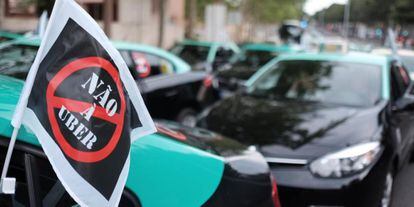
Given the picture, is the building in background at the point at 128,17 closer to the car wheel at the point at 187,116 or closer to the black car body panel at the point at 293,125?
the car wheel at the point at 187,116

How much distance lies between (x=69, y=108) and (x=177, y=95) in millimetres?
5588

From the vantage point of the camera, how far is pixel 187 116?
298 inches

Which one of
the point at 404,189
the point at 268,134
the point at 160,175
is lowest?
the point at 404,189

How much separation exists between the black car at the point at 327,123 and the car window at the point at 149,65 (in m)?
1.66

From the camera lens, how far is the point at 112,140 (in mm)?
1791

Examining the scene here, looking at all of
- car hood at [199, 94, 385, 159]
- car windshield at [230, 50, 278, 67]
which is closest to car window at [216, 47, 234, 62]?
car windshield at [230, 50, 278, 67]

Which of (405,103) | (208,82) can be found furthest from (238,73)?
(405,103)

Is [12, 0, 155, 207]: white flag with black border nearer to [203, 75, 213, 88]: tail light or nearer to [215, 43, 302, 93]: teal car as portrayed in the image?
[203, 75, 213, 88]: tail light

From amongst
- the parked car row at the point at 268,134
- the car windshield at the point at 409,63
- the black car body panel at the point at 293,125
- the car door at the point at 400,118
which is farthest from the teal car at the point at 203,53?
the black car body panel at the point at 293,125

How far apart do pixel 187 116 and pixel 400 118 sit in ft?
10.3

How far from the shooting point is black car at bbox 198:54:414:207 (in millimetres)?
4109

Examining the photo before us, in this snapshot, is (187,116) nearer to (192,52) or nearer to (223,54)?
(192,52)

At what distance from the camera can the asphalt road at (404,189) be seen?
5.09 metres

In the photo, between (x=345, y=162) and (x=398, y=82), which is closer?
(x=345, y=162)
